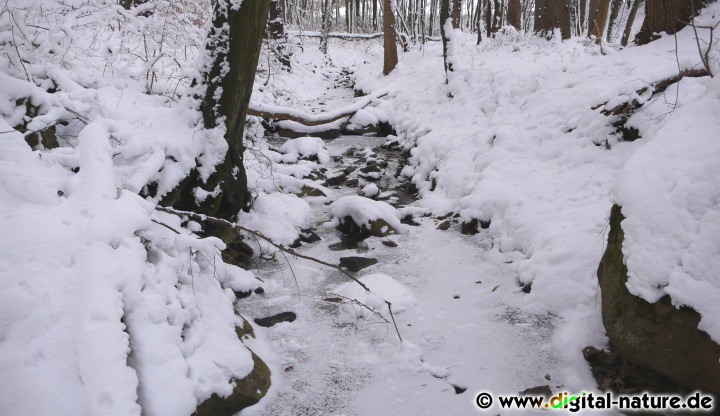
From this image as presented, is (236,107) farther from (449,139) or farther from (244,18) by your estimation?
(449,139)

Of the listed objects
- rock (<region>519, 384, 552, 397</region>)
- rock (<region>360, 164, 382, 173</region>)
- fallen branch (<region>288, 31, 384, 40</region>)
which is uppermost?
fallen branch (<region>288, 31, 384, 40</region>)

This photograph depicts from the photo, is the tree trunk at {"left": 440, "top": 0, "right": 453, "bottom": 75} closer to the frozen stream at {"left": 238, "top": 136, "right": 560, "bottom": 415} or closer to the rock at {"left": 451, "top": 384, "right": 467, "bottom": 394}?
the frozen stream at {"left": 238, "top": 136, "right": 560, "bottom": 415}

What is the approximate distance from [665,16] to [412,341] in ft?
20.0

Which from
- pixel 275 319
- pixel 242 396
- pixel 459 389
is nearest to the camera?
pixel 242 396

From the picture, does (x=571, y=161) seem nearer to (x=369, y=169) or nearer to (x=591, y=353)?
(x=591, y=353)

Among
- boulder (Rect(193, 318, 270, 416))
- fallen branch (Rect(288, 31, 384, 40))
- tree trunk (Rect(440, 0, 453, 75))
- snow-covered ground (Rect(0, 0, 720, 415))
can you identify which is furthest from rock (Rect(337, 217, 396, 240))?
fallen branch (Rect(288, 31, 384, 40))

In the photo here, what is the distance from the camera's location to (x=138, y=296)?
94.2 inches

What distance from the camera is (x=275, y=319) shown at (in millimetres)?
3559

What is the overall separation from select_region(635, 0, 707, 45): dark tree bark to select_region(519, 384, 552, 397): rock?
5.57 meters

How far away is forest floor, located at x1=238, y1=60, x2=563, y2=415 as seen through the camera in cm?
272

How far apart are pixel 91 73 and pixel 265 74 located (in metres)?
4.91

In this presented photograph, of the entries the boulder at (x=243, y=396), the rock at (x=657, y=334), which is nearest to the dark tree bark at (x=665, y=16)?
the rock at (x=657, y=334)

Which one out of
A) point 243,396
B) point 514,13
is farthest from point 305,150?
point 514,13

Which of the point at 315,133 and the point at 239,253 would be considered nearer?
the point at 239,253
